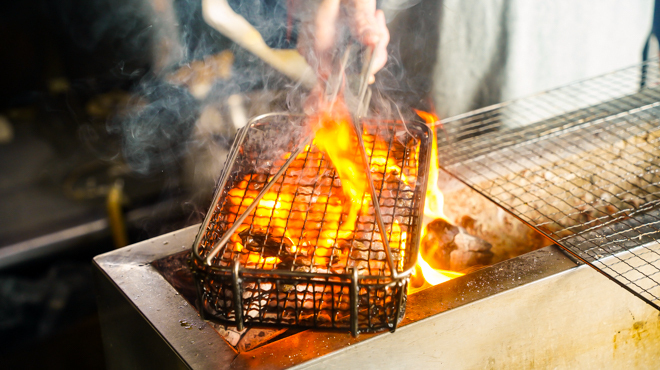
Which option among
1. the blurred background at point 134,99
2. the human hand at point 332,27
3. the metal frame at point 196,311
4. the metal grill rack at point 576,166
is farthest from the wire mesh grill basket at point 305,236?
the blurred background at point 134,99

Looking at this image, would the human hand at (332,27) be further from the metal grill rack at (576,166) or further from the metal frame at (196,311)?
the metal frame at (196,311)

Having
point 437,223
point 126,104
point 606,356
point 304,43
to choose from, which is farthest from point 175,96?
point 606,356

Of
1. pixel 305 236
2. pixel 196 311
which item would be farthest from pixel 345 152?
pixel 196 311

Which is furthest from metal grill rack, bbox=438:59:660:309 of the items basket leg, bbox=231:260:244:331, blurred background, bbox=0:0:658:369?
basket leg, bbox=231:260:244:331

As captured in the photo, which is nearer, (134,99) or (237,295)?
(237,295)

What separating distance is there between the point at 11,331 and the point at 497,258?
2667mm

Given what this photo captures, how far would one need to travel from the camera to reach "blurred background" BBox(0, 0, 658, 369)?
2.74 metres

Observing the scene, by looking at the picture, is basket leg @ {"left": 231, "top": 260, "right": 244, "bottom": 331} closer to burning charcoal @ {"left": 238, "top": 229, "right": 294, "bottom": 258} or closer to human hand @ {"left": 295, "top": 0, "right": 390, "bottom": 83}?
burning charcoal @ {"left": 238, "top": 229, "right": 294, "bottom": 258}

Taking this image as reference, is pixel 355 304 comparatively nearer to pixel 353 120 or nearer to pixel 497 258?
pixel 353 120

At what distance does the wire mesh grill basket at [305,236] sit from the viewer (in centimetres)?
140

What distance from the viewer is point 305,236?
1695 millimetres

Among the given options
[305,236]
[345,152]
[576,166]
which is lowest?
[576,166]

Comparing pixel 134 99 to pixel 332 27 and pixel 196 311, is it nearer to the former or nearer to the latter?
pixel 332 27

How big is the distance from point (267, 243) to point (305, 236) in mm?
122
